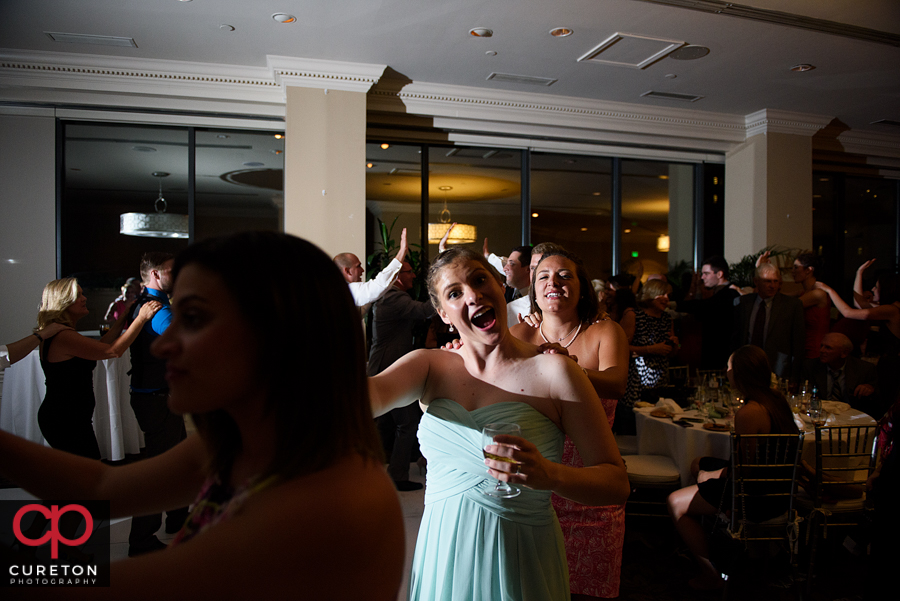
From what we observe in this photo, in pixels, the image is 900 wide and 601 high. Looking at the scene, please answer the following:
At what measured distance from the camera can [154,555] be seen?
64 centimetres

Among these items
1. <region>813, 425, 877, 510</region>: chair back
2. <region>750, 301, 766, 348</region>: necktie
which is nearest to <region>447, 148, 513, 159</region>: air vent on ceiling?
<region>750, 301, 766, 348</region>: necktie

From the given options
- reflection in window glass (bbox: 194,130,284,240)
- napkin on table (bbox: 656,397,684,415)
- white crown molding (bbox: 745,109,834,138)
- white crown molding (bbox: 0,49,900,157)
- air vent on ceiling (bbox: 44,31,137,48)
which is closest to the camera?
napkin on table (bbox: 656,397,684,415)

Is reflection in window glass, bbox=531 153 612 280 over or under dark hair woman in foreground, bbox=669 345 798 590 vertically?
over

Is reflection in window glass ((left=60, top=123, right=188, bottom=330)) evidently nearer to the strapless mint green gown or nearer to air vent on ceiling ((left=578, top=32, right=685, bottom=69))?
air vent on ceiling ((left=578, top=32, right=685, bottom=69))

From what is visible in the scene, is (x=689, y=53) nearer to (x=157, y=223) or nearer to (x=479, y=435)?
(x=479, y=435)

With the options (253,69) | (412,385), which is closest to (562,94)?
(253,69)

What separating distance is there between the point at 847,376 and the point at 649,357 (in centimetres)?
141

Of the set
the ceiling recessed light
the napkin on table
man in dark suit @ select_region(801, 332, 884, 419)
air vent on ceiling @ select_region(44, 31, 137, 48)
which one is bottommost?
the napkin on table

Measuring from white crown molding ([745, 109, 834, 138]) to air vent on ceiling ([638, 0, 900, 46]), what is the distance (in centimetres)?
181

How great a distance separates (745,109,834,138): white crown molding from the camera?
662 cm

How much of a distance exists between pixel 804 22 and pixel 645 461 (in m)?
3.64

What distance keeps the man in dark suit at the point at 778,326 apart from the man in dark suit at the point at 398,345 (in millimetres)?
2980

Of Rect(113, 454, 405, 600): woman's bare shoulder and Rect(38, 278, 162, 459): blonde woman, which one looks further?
Rect(38, 278, 162, 459): blonde woman

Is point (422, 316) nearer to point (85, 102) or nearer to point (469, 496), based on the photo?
point (469, 496)
